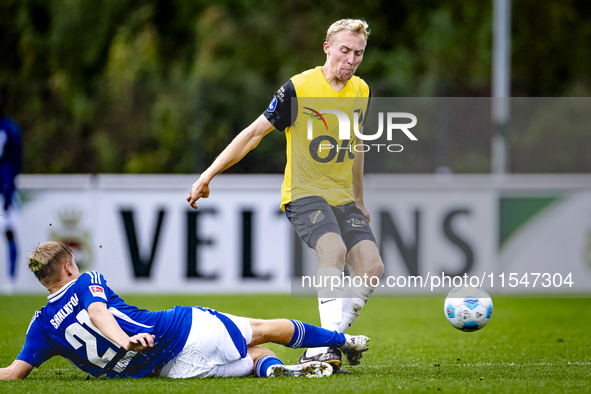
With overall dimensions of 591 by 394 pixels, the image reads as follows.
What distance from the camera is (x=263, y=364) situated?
12.7 ft

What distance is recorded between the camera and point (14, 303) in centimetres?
784

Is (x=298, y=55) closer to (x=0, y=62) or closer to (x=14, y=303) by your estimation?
(x=0, y=62)

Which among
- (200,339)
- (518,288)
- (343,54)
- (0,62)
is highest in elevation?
(0,62)

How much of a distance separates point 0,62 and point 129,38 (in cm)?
236

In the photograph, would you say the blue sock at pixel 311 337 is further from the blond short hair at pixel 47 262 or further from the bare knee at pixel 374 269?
the blond short hair at pixel 47 262

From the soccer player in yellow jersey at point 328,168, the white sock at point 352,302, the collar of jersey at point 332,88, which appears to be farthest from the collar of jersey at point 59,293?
the collar of jersey at point 332,88

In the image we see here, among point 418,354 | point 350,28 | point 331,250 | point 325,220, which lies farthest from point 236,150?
point 418,354

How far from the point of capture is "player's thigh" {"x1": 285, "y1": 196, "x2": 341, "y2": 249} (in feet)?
13.8


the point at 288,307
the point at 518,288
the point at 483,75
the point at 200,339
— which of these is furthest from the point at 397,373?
the point at 483,75

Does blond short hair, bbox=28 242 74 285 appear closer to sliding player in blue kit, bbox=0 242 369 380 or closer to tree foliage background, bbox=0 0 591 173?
sliding player in blue kit, bbox=0 242 369 380

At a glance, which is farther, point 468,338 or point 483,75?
point 483,75

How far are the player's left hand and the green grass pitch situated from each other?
21cm

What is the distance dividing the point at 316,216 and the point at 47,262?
1481mm

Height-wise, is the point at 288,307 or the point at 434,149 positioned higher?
the point at 434,149
